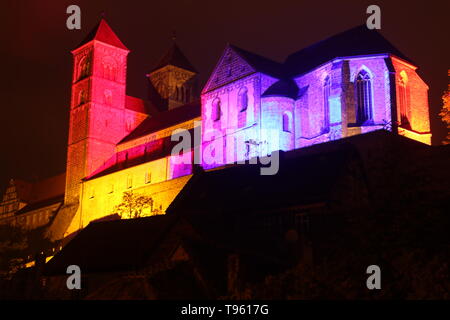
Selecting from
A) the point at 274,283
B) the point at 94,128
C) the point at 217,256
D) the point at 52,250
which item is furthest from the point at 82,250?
the point at 94,128

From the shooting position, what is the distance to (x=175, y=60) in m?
104

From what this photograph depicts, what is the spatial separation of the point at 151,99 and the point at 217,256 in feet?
258

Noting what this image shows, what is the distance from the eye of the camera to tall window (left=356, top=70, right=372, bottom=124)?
56500mm

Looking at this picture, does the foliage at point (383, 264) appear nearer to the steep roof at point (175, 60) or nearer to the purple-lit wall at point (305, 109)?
the purple-lit wall at point (305, 109)

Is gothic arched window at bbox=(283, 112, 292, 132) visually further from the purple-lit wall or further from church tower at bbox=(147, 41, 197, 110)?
church tower at bbox=(147, 41, 197, 110)

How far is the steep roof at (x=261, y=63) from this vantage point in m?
61.0

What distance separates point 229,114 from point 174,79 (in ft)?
135

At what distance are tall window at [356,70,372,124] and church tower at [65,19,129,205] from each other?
37351 millimetres

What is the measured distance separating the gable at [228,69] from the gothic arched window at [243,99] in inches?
50.5

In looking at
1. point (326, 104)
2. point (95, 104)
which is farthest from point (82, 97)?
point (326, 104)

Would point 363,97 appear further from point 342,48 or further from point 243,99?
point 243,99

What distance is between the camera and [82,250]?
32.2 metres

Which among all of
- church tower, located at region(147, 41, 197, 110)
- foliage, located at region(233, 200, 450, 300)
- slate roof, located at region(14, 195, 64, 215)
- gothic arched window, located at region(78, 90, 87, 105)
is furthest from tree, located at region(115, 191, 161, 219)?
foliage, located at region(233, 200, 450, 300)
